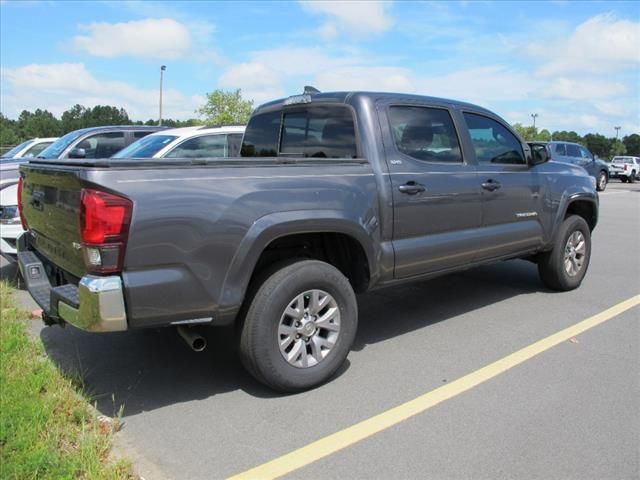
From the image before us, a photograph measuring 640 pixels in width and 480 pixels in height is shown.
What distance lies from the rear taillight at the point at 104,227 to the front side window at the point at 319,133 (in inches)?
72.7

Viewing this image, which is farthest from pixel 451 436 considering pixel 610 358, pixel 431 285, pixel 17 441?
pixel 431 285

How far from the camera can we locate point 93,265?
2986 mm

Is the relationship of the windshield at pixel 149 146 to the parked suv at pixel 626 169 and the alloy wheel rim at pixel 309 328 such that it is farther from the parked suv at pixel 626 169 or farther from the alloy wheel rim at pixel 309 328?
the parked suv at pixel 626 169

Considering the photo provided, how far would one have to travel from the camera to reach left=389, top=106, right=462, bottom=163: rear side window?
14.3ft

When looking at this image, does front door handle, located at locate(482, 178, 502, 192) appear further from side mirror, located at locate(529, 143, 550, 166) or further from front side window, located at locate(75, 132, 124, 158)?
front side window, located at locate(75, 132, 124, 158)

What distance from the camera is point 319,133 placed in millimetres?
4566

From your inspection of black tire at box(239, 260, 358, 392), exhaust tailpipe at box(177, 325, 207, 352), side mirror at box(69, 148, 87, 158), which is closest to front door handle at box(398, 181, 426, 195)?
black tire at box(239, 260, 358, 392)

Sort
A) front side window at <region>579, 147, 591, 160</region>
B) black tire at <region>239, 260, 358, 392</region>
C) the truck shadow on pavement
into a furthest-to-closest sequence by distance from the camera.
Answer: front side window at <region>579, 147, 591, 160</region> < the truck shadow on pavement < black tire at <region>239, 260, 358, 392</region>

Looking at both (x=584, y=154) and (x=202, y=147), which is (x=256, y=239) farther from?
(x=584, y=154)

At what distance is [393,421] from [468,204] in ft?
6.92

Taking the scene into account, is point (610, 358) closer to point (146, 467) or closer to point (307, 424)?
point (307, 424)

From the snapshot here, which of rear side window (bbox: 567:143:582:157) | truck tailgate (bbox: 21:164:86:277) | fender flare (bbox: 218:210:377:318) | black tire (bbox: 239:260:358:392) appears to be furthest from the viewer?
rear side window (bbox: 567:143:582:157)

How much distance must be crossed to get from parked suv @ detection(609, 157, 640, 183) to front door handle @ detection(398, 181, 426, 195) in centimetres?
3265

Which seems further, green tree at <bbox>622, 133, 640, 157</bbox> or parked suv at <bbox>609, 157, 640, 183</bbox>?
green tree at <bbox>622, 133, 640, 157</bbox>
